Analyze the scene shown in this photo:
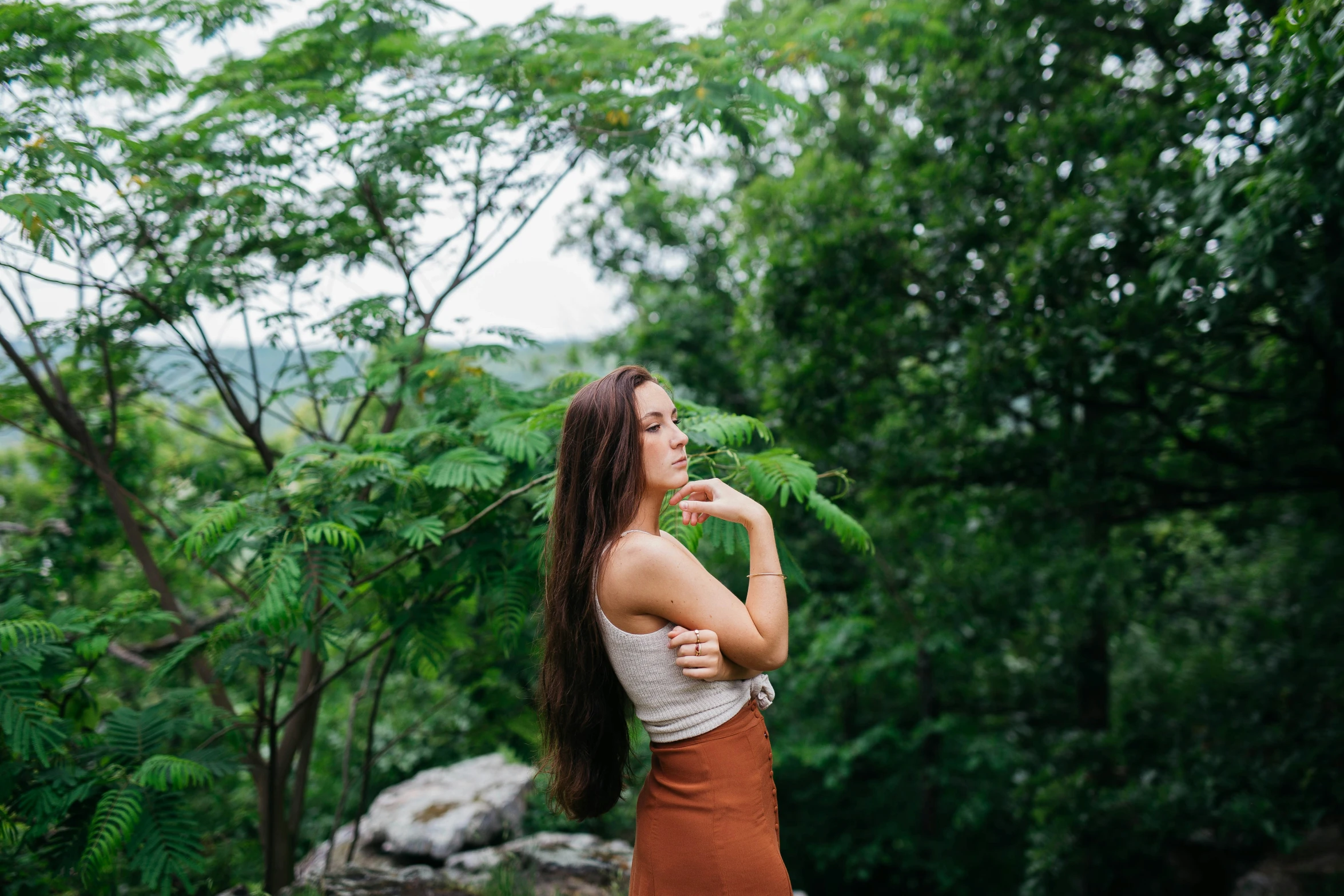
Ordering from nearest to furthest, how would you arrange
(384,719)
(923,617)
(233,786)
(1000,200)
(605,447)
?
1. (605,447)
2. (1000,200)
3. (233,786)
4. (923,617)
5. (384,719)

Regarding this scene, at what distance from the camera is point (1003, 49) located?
18.4 feet

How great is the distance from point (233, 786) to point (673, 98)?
6.62 m

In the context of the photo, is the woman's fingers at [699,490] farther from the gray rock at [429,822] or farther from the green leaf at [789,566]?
the gray rock at [429,822]

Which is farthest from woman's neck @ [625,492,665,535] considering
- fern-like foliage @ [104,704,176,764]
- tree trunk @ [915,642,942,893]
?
tree trunk @ [915,642,942,893]

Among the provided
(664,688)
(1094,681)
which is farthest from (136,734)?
(1094,681)

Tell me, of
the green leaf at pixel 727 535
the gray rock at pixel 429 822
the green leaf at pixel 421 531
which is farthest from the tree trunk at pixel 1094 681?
the green leaf at pixel 421 531

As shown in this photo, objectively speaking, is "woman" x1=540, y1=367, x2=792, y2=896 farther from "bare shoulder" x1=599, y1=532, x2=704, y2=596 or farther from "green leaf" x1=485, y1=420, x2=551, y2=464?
"green leaf" x1=485, y1=420, x2=551, y2=464

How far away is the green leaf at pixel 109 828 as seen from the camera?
238 centimetres

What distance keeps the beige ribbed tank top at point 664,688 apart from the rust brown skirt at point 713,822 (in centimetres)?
3

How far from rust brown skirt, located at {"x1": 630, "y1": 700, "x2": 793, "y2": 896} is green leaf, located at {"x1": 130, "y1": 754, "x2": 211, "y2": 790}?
5.43 feet

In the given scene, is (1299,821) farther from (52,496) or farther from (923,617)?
(52,496)

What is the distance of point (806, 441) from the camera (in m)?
6.19

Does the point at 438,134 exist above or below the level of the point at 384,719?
above

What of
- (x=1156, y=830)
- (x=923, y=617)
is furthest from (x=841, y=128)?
(x=1156, y=830)
